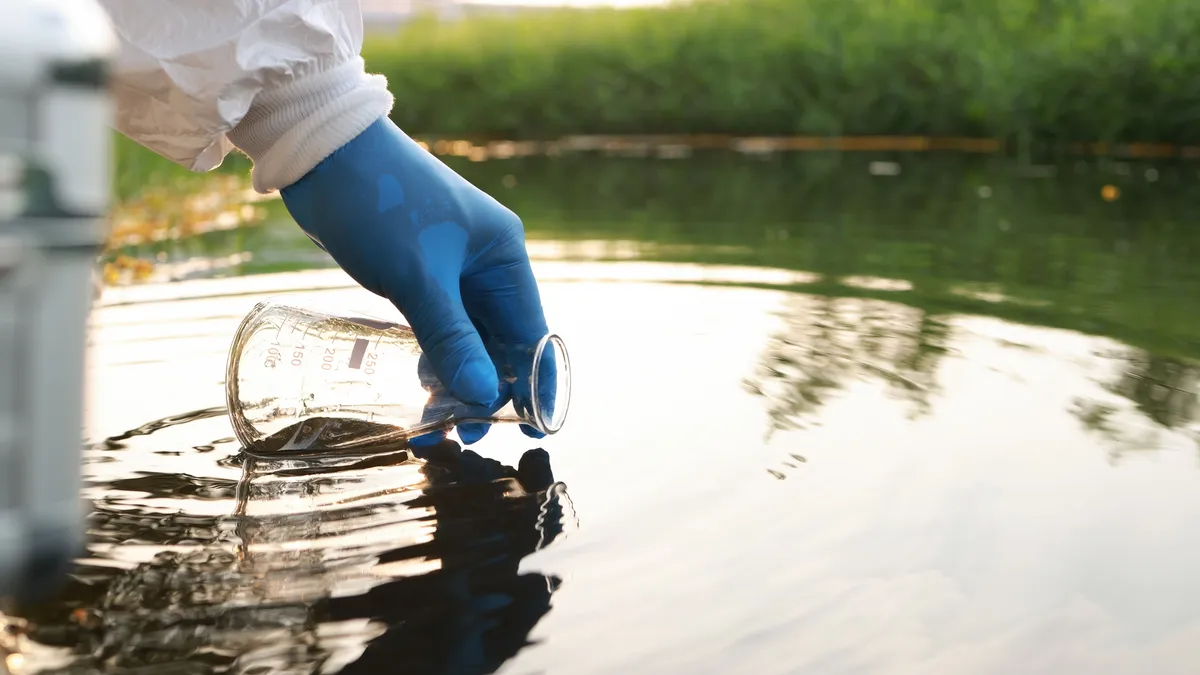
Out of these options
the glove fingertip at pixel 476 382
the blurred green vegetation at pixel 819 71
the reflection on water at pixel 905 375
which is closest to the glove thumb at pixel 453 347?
the glove fingertip at pixel 476 382

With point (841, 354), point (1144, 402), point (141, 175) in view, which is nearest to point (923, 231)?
point (841, 354)

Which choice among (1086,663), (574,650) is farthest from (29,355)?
(1086,663)

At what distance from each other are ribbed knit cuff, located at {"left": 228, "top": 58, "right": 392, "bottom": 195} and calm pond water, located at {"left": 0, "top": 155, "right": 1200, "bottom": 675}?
409 mm

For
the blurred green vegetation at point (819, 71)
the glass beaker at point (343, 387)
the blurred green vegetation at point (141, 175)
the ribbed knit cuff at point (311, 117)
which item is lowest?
the glass beaker at point (343, 387)

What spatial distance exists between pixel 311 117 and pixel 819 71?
7913mm

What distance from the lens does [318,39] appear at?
1.41 meters

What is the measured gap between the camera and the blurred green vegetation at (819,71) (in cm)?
764

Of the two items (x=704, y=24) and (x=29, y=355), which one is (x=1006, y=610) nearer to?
(x=29, y=355)

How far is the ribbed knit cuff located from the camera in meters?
1.46

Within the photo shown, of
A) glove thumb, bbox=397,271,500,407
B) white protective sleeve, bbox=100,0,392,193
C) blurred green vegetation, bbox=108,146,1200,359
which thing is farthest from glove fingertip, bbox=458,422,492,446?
blurred green vegetation, bbox=108,146,1200,359

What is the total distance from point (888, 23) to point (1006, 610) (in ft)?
27.9

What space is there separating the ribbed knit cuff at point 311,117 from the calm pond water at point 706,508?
409mm

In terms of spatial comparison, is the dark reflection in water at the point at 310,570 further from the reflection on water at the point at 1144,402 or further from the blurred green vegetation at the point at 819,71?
the blurred green vegetation at the point at 819,71

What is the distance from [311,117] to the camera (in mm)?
1467
